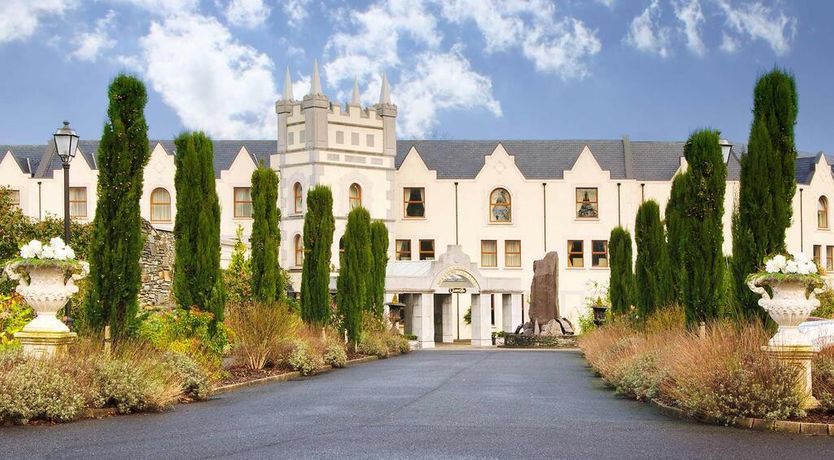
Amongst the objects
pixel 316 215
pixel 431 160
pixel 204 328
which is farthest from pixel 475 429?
pixel 431 160

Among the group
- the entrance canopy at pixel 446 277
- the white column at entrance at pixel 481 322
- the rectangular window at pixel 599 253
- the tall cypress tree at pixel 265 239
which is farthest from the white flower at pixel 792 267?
the rectangular window at pixel 599 253

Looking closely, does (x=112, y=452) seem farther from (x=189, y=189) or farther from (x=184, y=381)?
(x=189, y=189)

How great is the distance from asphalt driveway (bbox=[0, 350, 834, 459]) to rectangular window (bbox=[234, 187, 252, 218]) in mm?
37966

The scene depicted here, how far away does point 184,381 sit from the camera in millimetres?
16609

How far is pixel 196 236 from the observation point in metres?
20.4

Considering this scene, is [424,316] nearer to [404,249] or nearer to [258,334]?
[404,249]

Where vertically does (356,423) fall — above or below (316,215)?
below

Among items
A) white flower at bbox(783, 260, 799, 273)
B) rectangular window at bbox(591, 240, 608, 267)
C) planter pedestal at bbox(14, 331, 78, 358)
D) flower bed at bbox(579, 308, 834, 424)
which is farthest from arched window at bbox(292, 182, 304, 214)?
white flower at bbox(783, 260, 799, 273)

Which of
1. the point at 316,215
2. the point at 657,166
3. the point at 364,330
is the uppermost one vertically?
the point at 657,166

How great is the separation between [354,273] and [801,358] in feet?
67.1

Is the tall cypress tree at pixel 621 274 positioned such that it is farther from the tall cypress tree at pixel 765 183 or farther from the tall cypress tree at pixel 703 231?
the tall cypress tree at pixel 765 183

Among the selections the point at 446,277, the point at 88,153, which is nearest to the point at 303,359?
the point at 446,277

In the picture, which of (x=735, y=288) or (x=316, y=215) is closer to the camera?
(x=735, y=288)

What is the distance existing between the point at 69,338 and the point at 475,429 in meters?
5.83
